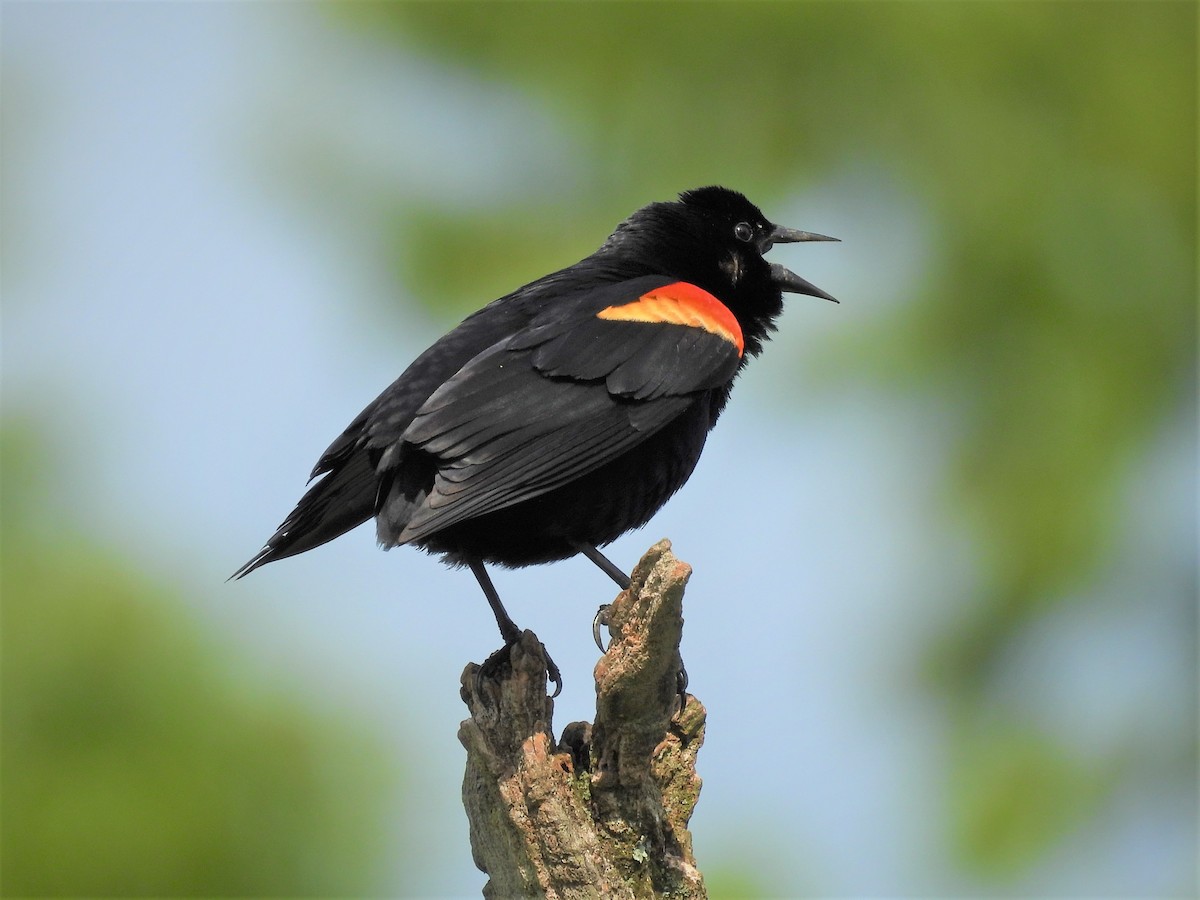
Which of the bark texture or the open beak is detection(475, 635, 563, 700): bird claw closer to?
the bark texture

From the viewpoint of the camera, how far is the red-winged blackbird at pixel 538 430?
3.58m

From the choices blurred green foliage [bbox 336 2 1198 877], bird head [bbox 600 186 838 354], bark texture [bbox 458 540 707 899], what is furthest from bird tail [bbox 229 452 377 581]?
blurred green foliage [bbox 336 2 1198 877]

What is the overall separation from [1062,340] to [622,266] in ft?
18.7

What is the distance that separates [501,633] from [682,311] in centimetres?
126

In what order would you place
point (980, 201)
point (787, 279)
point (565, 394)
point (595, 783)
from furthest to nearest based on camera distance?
point (980, 201) < point (787, 279) < point (565, 394) < point (595, 783)

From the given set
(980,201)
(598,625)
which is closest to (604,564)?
(598,625)

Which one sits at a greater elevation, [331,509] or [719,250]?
[719,250]

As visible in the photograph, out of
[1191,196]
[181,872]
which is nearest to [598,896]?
[181,872]

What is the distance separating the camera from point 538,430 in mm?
3648

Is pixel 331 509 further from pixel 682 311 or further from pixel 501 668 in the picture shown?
pixel 682 311

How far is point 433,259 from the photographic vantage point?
983 cm

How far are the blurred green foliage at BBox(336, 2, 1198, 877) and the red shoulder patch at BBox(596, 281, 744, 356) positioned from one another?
4.95 metres

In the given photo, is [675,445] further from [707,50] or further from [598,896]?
[707,50]

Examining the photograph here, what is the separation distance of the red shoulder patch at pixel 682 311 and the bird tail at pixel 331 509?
0.95 m
